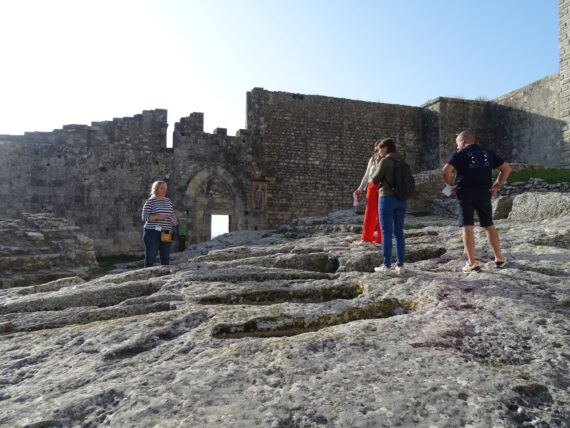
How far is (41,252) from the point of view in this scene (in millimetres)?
11547

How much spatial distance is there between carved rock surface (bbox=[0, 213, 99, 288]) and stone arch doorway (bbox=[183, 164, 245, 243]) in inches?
259

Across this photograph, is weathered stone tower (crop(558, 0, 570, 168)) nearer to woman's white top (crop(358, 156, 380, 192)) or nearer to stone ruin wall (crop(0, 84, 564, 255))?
stone ruin wall (crop(0, 84, 564, 255))

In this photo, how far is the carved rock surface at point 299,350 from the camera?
8.41 feet

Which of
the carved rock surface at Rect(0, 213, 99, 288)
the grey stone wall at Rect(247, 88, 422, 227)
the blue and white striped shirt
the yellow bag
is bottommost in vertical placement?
the carved rock surface at Rect(0, 213, 99, 288)

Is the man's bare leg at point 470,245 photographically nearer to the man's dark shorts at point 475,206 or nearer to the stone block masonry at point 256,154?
the man's dark shorts at point 475,206

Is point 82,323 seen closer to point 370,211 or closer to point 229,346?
point 229,346

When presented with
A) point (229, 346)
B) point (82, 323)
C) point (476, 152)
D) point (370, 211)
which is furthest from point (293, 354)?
point (370, 211)

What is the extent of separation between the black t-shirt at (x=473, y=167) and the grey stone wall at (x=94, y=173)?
49.8 ft

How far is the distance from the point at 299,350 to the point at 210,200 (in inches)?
→ 688

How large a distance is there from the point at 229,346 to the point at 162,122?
17.2m

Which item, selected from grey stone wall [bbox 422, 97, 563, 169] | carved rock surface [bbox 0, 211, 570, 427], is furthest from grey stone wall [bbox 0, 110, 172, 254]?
carved rock surface [bbox 0, 211, 570, 427]

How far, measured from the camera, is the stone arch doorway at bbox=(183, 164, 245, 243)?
1983 centimetres

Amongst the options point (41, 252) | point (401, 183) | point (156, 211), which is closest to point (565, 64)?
point (401, 183)

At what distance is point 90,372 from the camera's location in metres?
3.19
